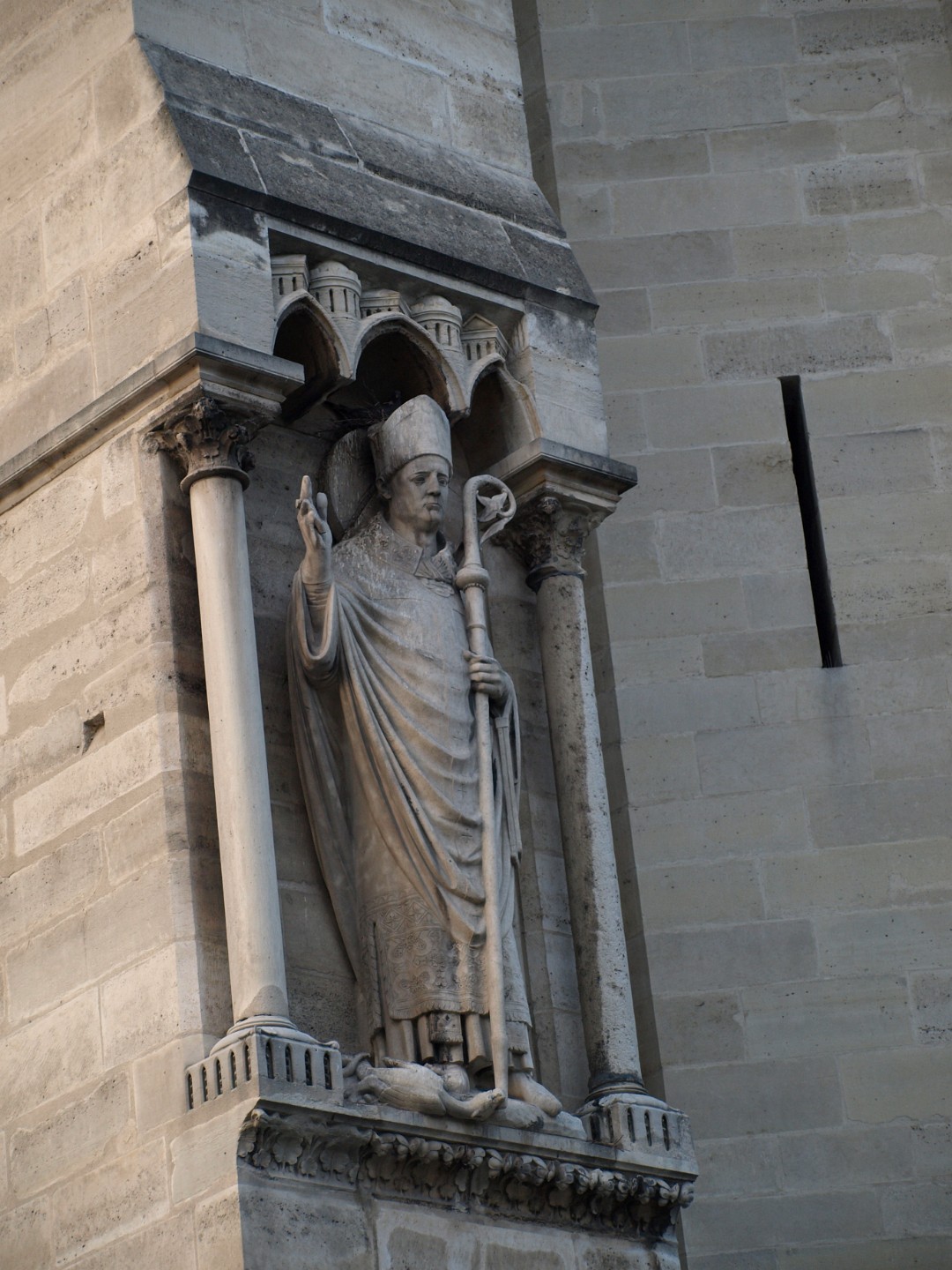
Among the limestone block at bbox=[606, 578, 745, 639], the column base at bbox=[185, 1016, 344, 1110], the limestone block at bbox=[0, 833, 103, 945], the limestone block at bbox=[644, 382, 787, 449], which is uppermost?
the limestone block at bbox=[644, 382, 787, 449]

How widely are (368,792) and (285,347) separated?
5.09 feet

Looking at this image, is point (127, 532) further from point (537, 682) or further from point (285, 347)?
point (537, 682)

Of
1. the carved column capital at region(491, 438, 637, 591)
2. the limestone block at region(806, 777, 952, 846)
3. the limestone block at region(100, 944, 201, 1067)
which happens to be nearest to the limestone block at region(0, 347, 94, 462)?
the carved column capital at region(491, 438, 637, 591)

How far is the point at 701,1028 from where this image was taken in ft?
34.1

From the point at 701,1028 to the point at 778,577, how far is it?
6.03 ft

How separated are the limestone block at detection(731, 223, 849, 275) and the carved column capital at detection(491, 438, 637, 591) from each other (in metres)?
2.53

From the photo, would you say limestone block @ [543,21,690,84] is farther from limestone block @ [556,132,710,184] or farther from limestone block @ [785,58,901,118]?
limestone block @ [785,58,901,118]

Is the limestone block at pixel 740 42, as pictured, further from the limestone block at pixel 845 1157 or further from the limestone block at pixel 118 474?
the limestone block at pixel 845 1157

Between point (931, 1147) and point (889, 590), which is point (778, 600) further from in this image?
point (931, 1147)

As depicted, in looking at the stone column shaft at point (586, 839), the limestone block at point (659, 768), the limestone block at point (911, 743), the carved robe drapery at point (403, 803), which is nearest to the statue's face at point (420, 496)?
the carved robe drapery at point (403, 803)

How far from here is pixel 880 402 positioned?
37.4 feet

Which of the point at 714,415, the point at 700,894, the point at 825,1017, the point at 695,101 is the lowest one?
the point at 825,1017

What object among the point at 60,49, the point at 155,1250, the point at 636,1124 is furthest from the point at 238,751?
the point at 60,49

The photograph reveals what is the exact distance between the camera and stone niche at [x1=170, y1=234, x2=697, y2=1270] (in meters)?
7.54
